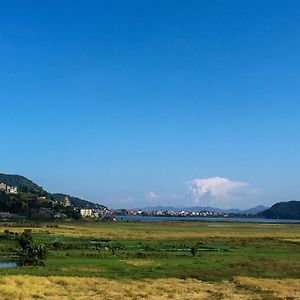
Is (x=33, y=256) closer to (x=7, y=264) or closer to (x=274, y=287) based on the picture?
(x=7, y=264)

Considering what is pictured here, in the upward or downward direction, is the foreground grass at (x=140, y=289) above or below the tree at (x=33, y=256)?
below

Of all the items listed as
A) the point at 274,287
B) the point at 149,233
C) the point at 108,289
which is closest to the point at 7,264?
the point at 108,289

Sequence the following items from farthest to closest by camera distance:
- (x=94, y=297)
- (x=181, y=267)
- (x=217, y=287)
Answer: (x=181, y=267) → (x=217, y=287) → (x=94, y=297)

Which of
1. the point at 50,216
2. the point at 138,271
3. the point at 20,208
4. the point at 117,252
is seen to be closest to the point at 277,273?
the point at 138,271

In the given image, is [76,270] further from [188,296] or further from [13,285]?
[188,296]

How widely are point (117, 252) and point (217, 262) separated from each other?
551 inches

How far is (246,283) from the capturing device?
3656 centimetres

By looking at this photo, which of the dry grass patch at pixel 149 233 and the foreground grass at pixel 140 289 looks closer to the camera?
the foreground grass at pixel 140 289

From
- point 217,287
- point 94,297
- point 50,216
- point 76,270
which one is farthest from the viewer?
point 50,216

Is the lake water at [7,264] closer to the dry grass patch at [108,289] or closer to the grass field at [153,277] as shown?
the grass field at [153,277]

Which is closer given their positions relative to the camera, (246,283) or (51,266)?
(246,283)

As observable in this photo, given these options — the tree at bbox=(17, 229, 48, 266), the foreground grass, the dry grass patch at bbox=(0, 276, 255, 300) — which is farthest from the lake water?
the dry grass patch at bbox=(0, 276, 255, 300)

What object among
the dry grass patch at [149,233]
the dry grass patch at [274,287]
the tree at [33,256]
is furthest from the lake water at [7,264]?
the dry grass patch at [149,233]

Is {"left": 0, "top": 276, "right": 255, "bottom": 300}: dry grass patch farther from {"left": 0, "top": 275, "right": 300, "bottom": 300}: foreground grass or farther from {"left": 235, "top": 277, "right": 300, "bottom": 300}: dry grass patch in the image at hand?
{"left": 235, "top": 277, "right": 300, "bottom": 300}: dry grass patch
